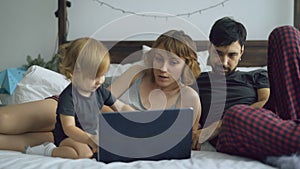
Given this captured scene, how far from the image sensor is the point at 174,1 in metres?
2.32

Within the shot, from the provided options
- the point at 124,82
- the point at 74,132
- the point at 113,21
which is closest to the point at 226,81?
the point at 124,82

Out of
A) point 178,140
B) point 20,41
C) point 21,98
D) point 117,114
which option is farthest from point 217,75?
point 20,41

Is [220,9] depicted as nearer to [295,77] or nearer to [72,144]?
[295,77]

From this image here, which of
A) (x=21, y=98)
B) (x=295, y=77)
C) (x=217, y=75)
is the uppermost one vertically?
(x=295, y=77)

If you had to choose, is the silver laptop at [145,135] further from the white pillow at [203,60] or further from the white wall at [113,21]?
the white wall at [113,21]

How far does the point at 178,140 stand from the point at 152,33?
1.36 meters

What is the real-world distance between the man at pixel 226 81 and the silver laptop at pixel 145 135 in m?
0.36

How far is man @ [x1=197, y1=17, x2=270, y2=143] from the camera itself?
1418 mm

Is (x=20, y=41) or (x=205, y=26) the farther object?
(x=20, y=41)

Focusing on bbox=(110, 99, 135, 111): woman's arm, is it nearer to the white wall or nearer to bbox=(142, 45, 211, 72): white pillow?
bbox=(142, 45, 211, 72): white pillow

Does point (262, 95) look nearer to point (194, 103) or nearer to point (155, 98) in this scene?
point (194, 103)

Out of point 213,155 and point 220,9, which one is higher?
point 220,9

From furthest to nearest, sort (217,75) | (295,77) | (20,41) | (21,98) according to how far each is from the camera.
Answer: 1. (20,41)
2. (21,98)
3. (217,75)
4. (295,77)

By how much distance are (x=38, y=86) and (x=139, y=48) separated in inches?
25.9
